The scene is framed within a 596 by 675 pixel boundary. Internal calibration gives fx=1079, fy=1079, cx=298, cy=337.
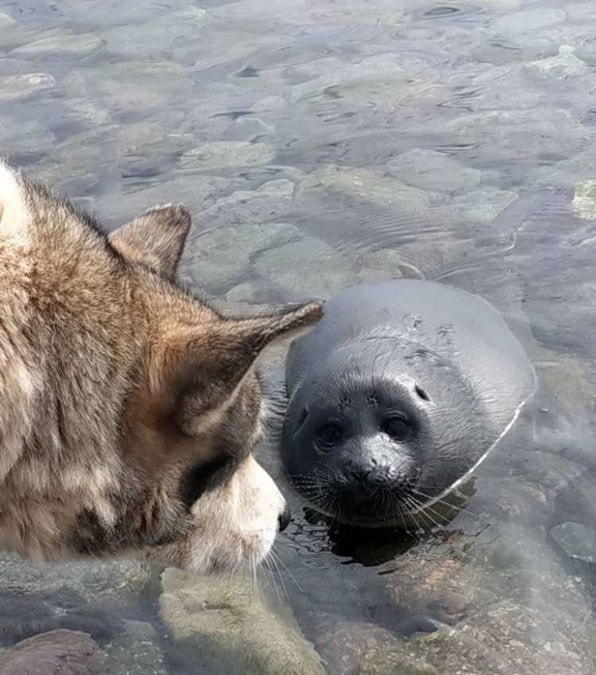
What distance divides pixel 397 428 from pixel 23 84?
5.88m

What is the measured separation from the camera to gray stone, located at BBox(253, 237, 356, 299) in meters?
6.20

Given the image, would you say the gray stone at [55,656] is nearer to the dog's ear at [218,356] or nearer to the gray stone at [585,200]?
the dog's ear at [218,356]

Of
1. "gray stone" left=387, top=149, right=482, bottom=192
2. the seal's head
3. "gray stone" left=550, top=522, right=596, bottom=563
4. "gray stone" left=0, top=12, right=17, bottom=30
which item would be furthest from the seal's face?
"gray stone" left=0, top=12, right=17, bottom=30

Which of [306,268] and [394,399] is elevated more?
[394,399]

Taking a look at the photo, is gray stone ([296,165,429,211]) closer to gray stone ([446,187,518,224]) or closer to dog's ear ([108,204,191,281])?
gray stone ([446,187,518,224])

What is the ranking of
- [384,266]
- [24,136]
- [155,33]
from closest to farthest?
[384,266] < [24,136] < [155,33]

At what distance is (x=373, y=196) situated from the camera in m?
7.10

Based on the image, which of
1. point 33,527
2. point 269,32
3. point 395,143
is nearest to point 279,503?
point 33,527

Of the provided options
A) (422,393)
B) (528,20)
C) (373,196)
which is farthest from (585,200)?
(528,20)

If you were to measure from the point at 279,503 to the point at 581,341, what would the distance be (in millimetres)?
2510

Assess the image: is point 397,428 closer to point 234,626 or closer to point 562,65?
point 234,626

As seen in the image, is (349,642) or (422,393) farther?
(422,393)

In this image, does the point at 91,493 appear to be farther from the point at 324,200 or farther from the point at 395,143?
the point at 395,143

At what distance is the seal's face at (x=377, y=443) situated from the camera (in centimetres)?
447
